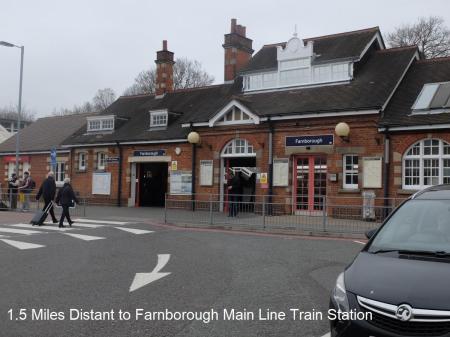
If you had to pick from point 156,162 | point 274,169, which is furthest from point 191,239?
point 156,162

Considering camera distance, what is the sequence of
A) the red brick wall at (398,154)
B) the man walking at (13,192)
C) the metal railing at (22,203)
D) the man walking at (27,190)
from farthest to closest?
the man walking at (13,192) → the man walking at (27,190) → the metal railing at (22,203) → the red brick wall at (398,154)

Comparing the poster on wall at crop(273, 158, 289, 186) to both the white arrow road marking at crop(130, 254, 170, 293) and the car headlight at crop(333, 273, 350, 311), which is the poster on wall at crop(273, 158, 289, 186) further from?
the car headlight at crop(333, 273, 350, 311)

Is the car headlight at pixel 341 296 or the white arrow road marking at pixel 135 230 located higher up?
the car headlight at pixel 341 296

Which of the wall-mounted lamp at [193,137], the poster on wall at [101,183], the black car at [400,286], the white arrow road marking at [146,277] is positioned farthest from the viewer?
the poster on wall at [101,183]

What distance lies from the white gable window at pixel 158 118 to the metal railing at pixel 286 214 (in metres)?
9.83

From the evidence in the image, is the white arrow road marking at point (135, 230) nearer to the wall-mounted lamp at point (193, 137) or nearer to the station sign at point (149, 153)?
the wall-mounted lamp at point (193, 137)

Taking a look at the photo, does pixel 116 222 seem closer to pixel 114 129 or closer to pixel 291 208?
pixel 291 208

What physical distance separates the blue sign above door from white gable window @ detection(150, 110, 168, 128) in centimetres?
869

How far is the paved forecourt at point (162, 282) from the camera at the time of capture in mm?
5887

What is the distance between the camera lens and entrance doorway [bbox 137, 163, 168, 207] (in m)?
28.6

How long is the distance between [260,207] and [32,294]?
10.1 metres

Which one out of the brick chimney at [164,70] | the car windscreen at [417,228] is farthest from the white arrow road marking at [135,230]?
the brick chimney at [164,70]

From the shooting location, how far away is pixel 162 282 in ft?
27.0

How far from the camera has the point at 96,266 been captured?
965 centimetres
